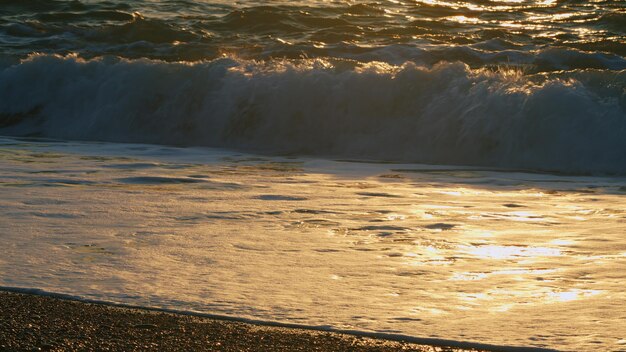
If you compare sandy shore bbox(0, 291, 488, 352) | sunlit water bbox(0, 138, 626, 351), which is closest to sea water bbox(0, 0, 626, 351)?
sunlit water bbox(0, 138, 626, 351)

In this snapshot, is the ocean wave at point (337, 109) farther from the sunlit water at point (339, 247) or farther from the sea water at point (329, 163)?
the sunlit water at point (339, 247)

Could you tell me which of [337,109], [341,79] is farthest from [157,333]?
[341,79]

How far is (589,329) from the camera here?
3.16 m

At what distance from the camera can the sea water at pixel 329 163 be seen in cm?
365

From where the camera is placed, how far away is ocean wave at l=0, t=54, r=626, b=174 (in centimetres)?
836

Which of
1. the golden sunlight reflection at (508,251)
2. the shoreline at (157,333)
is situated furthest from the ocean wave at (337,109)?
the shoreline at (157,333)

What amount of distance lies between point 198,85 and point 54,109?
1.77m

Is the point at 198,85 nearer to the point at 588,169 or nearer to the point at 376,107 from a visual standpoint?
the point at 376,107

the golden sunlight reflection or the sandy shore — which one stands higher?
the sandy shore

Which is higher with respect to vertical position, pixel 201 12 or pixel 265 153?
pixel 201 12

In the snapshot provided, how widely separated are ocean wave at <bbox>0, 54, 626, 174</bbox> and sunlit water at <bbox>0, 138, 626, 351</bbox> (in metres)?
1.31

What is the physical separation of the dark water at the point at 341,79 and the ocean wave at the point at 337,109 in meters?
0.02

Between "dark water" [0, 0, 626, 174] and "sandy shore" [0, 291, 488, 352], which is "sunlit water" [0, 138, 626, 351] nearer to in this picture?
"sandy shore" [0, 291, 488, 352]

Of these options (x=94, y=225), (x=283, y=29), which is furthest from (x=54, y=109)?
(x=94, y=225)
